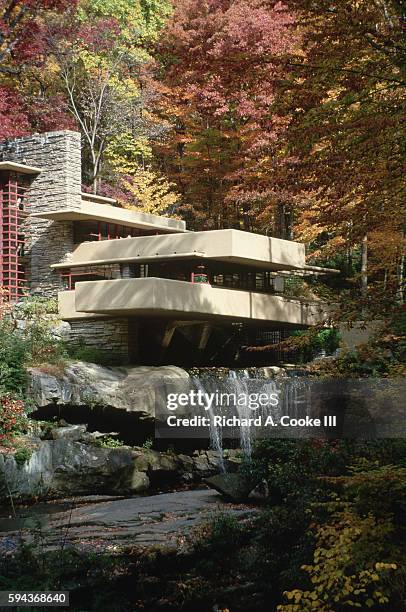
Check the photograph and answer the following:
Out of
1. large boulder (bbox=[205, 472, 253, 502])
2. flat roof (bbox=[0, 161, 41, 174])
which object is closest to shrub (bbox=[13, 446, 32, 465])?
large boulder (bbox=[205, 472, 253, 502])

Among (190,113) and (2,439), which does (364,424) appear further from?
(190,113)

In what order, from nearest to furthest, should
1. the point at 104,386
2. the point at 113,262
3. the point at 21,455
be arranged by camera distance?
1. the point at 21,455
2. the point at 104,386
3. the point at 113,262

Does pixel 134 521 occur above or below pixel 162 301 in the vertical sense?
below

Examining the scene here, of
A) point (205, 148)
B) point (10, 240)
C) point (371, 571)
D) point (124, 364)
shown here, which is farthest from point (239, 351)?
point (371, 571)

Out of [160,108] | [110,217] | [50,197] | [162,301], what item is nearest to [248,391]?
[162,301]

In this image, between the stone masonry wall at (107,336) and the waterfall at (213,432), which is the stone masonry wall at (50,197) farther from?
the waterfall at (213,432)

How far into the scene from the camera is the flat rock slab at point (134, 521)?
1044 cm

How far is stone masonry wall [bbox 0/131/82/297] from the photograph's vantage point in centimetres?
2164

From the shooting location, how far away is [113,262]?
2047cm

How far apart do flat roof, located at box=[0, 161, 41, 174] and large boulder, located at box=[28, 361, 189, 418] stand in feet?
22.5

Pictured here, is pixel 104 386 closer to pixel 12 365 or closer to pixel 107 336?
pixel 12 365

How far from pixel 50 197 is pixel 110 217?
1723mm

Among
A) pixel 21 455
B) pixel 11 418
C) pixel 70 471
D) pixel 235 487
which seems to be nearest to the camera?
pixel 235 487

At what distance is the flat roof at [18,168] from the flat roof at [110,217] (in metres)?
1.19
